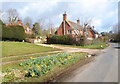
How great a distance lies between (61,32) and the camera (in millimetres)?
32406

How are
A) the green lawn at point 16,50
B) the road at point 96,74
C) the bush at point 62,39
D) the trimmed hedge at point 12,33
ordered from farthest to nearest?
the bush at point 62,39
the trimmed hedge at point 12,33
the green lawn at point 16,50
the road at point 96,74

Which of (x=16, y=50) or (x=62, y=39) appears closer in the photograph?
(x=16, y=50)

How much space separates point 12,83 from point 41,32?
150 ft

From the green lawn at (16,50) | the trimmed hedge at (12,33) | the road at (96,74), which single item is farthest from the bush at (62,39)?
the road at (96,74)

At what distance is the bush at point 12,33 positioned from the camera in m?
20.1

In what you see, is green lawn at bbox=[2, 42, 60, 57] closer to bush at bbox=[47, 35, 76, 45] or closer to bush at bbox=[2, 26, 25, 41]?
bush at bbox=[2, 26, 25, 41]

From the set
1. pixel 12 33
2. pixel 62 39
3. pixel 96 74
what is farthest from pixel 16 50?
pixel 62 39

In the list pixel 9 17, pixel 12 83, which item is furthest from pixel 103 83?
pixel 9 17

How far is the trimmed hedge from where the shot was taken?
20109mm

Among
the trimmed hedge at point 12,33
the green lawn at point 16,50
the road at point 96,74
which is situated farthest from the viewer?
the trimmed hedge at point 12,33

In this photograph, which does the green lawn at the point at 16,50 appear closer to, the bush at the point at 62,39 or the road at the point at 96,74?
the road at the point at 96,74

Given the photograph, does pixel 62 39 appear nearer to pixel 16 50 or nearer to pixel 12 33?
pixel 12 33

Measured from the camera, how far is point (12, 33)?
2106 cm

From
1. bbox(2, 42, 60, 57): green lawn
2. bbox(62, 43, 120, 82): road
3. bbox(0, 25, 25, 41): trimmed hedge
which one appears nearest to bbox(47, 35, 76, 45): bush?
bbox(0, 25, 25, 41): trimmed hedge
